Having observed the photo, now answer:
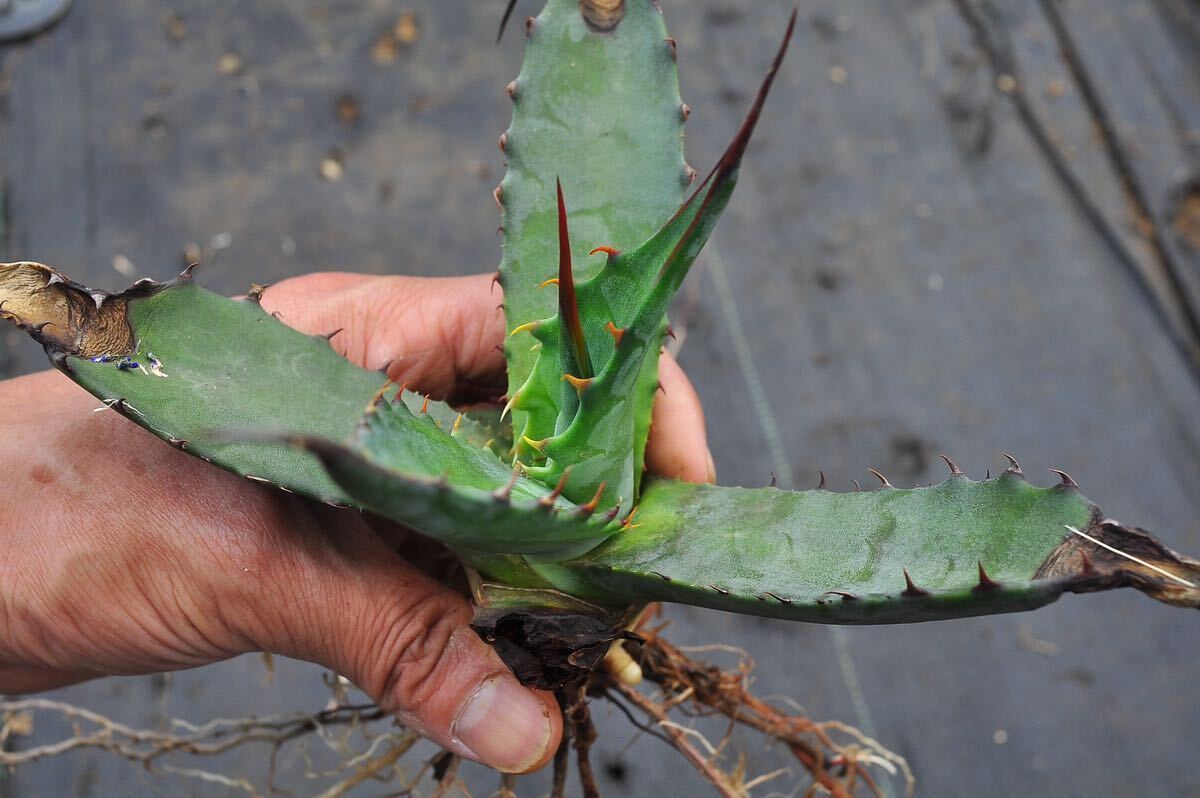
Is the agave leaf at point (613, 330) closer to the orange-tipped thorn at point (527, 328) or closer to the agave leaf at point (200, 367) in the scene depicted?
the orange-tipped thorn at point (527, 328)

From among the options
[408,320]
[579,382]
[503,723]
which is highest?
[579,382]

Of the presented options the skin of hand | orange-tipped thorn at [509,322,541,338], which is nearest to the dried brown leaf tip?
the skin of hand

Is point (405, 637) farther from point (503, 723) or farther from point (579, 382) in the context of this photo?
point (579, 382)

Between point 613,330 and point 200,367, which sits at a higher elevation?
point 613,330

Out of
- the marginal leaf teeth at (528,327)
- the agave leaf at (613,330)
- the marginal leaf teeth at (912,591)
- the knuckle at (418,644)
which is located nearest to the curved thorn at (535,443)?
the agave leaf at (613,330)

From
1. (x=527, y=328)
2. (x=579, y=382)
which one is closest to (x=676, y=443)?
(x=527, y=328)

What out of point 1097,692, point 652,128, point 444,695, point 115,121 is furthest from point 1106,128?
point 115,121

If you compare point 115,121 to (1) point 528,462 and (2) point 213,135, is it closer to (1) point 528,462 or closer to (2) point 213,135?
(2) point 213,135
